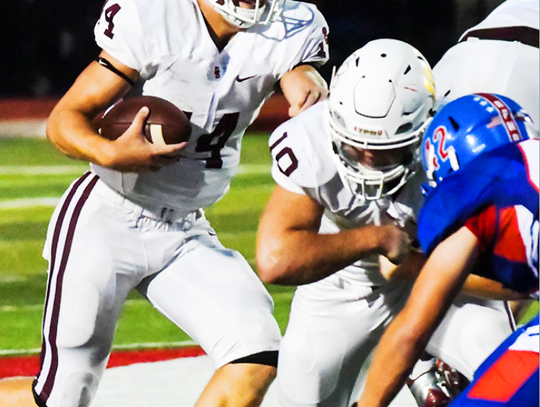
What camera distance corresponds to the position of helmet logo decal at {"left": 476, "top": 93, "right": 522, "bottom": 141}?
2.11 m

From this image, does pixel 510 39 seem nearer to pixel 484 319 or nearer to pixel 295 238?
pixel 484 319

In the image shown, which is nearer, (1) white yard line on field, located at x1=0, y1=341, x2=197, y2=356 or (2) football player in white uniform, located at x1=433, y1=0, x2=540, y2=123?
(2) football player in white uniform, located at x1=433, y1=0, x2=540, y2=123

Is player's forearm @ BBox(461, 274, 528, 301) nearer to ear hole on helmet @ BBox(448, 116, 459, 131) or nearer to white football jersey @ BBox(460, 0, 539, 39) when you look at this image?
ear hole on helmet @ BBox(448, 116, 459, 131)

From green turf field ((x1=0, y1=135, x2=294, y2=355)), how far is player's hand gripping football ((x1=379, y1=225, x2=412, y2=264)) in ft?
6.80

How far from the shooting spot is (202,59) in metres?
2.78

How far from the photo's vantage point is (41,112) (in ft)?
37.3

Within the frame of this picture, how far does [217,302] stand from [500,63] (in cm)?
110

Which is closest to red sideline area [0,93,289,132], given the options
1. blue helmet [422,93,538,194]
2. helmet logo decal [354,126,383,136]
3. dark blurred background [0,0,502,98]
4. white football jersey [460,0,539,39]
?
dark blurred background [0,0,502,98]

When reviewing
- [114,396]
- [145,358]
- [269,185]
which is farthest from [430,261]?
[269,185]

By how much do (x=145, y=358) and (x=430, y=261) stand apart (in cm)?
233

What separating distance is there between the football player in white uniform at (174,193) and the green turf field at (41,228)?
4.59 feet

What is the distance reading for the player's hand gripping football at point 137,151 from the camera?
8.44ft

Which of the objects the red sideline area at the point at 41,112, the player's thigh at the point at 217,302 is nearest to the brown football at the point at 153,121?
the player's thigh at the point at 217,302

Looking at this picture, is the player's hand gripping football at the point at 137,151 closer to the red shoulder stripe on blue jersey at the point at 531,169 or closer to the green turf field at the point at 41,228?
the red shoulder stripe on blue jersey at the point at 531,169
